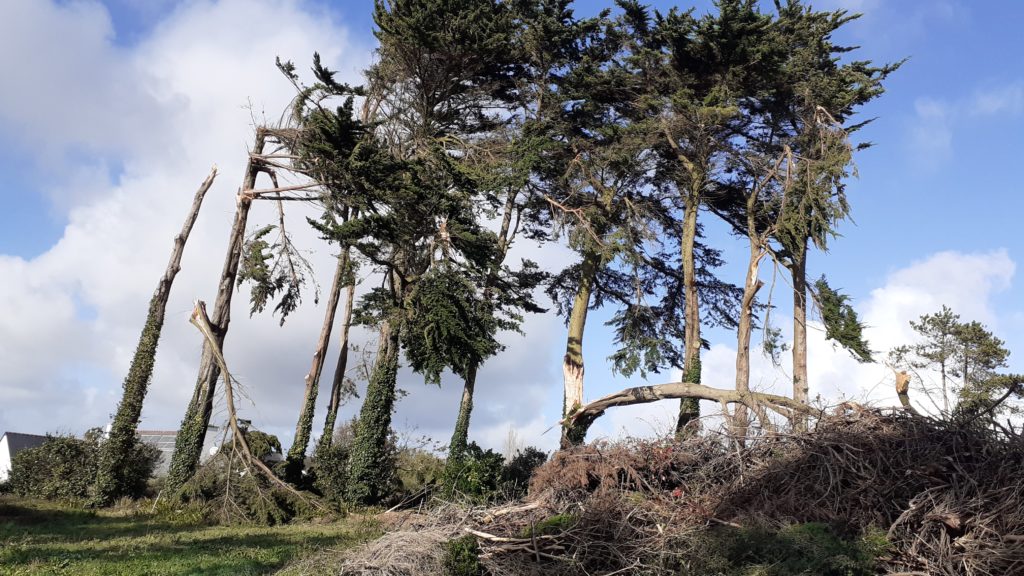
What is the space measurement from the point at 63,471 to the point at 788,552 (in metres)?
17.5

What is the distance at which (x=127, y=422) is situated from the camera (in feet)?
60.4

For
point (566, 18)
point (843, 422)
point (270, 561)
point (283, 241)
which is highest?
point (566, 18)

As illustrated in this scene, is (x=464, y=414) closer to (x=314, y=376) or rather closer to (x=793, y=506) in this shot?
(x=314, y=376)

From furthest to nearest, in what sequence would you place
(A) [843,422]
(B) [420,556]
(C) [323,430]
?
(C) [323,430] → (A) [843,422] → (B) [420,556]

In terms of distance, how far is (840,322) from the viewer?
21.8 meters

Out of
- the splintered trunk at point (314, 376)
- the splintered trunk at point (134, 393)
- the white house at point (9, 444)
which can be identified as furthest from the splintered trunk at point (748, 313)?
the white house at point (9, 444)

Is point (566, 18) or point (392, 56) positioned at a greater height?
point (566, 18)

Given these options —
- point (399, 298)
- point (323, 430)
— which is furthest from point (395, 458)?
point (399, 298)

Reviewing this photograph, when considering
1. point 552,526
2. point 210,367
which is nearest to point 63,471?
point 210,367

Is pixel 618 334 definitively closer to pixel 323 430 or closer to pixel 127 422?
pixel 323 430

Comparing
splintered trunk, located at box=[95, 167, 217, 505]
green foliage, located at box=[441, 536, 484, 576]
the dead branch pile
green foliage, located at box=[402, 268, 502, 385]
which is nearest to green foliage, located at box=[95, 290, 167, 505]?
splintered trunk, located at box=[95, 167, 217, 505]

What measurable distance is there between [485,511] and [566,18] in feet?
65.6

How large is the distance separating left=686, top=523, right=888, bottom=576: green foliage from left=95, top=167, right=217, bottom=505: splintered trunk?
51.8ft

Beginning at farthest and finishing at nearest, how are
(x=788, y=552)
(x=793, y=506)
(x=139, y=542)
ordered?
1. (x=139, y=542)
2. (x=793, y=506)
3. (x=788, y=552)
